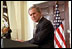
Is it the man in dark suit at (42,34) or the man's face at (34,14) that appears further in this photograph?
the man's face at (34,14)

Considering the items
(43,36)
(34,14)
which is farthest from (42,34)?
(34,14)

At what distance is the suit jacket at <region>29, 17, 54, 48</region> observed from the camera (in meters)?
1.02

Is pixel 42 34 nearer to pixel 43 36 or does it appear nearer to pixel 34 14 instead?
pixel 43 36

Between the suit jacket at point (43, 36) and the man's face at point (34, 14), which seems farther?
the man's face at point (34, 14)

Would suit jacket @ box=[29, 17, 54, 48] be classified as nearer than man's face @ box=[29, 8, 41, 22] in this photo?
Yes

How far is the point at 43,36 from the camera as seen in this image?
3.52ft

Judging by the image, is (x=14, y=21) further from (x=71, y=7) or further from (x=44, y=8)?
(x=71, y=7)

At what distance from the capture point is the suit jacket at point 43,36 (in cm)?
102

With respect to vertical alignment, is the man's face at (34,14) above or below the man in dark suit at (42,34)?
above

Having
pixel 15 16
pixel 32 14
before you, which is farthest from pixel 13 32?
pixel 32 14

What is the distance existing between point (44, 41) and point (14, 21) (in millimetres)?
3799

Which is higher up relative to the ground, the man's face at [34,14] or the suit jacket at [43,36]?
the man's face at [34,14]

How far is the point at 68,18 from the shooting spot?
3.62 metres

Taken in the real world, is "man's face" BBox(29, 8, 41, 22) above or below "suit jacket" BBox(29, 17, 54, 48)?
above
